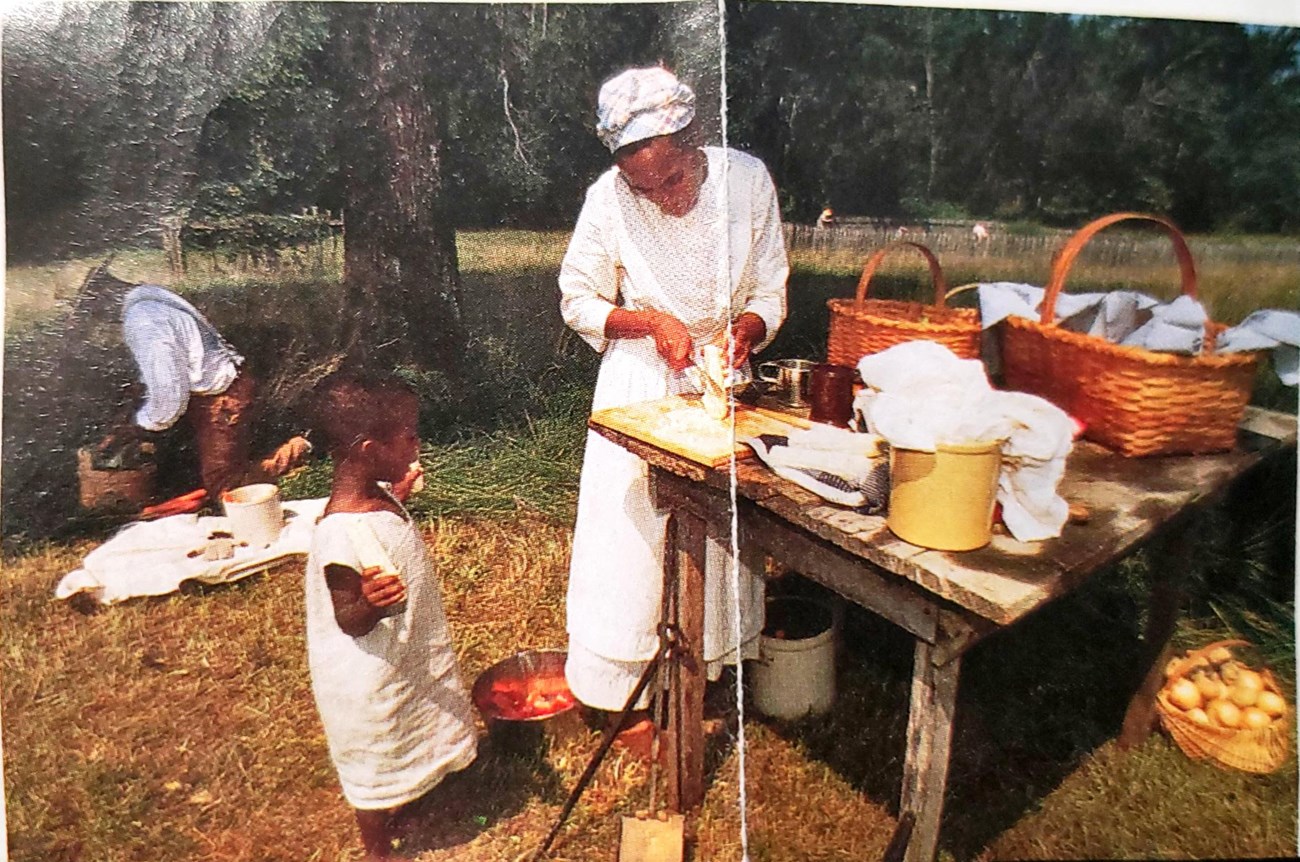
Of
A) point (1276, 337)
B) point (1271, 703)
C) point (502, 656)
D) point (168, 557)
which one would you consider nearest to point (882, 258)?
point (1276, 337)

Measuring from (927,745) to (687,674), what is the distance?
61cm

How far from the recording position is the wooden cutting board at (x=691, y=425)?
6.67 feet

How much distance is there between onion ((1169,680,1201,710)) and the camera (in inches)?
91.7

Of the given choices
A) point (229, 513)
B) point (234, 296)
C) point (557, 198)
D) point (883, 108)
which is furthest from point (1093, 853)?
point (234, 296)

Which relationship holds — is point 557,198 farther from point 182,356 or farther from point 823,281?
point 182,356

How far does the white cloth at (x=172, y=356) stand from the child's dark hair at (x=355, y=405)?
233 mm

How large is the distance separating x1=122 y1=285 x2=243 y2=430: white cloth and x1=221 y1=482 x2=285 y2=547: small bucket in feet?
0.77

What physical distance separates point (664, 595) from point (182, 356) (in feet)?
4.29

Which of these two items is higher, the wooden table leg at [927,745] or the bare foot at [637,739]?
the wooden table leg at [927,745]

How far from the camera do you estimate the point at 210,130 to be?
2061 mm

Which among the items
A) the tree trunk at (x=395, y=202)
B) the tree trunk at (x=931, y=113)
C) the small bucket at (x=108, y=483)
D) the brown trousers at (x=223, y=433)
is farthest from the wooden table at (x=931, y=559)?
the small bucket at (x=108, y=483)

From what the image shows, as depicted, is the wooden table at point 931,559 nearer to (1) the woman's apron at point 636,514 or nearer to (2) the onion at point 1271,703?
(1) the woman's apron at point 636,514

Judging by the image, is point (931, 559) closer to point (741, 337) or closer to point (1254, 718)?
point (741, 337)

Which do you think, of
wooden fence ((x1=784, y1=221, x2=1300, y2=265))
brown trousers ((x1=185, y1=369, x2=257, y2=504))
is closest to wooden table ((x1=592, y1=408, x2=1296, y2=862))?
wooden fence ((x1=784, y1=221, x2=1300, y2=265))
